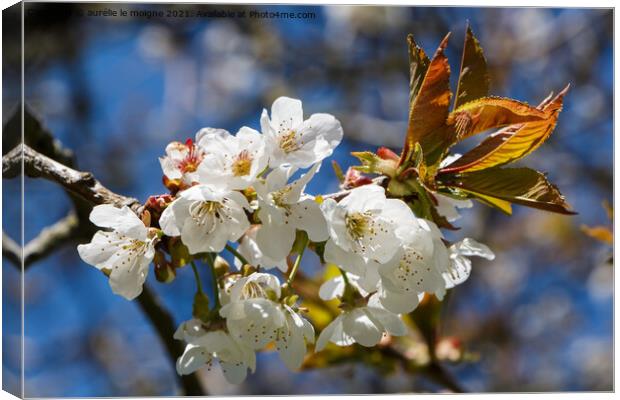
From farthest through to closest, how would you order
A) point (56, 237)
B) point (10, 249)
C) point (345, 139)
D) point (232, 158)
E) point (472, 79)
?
1. point (345, 139)
2. point (56, 237)
3. point (10, 249)
4. point (472, 79)
5. point (232, 158)

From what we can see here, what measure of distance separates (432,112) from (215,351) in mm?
362

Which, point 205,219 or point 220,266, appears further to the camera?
point 220,266

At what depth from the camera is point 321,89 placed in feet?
10.5

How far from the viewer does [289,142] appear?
2.66 feet

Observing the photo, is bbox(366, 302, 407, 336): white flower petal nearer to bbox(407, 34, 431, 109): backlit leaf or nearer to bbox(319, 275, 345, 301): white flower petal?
bbox(319, 275, 345, 301): white flower petal

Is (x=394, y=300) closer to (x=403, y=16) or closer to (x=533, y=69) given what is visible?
(x=403, y=16)

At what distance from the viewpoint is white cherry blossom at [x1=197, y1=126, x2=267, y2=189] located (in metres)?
0.75

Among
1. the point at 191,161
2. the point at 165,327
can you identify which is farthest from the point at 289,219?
the point at 165,327

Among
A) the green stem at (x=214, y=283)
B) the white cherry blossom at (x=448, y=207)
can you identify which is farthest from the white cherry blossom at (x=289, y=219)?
the white cherry blossom at (x=448, y=207)

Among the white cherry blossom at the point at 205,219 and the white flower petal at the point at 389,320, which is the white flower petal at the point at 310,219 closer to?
the white cherry blossom at the point at 205,219

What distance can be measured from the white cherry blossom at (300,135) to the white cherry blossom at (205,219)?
0.07 metres

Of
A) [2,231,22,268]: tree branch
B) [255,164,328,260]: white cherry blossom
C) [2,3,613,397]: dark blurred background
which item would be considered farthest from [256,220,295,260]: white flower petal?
[2,3,613,397]: dark blurred background

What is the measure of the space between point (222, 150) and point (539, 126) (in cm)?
34

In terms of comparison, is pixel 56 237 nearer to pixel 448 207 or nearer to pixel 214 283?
pixel 214 283
